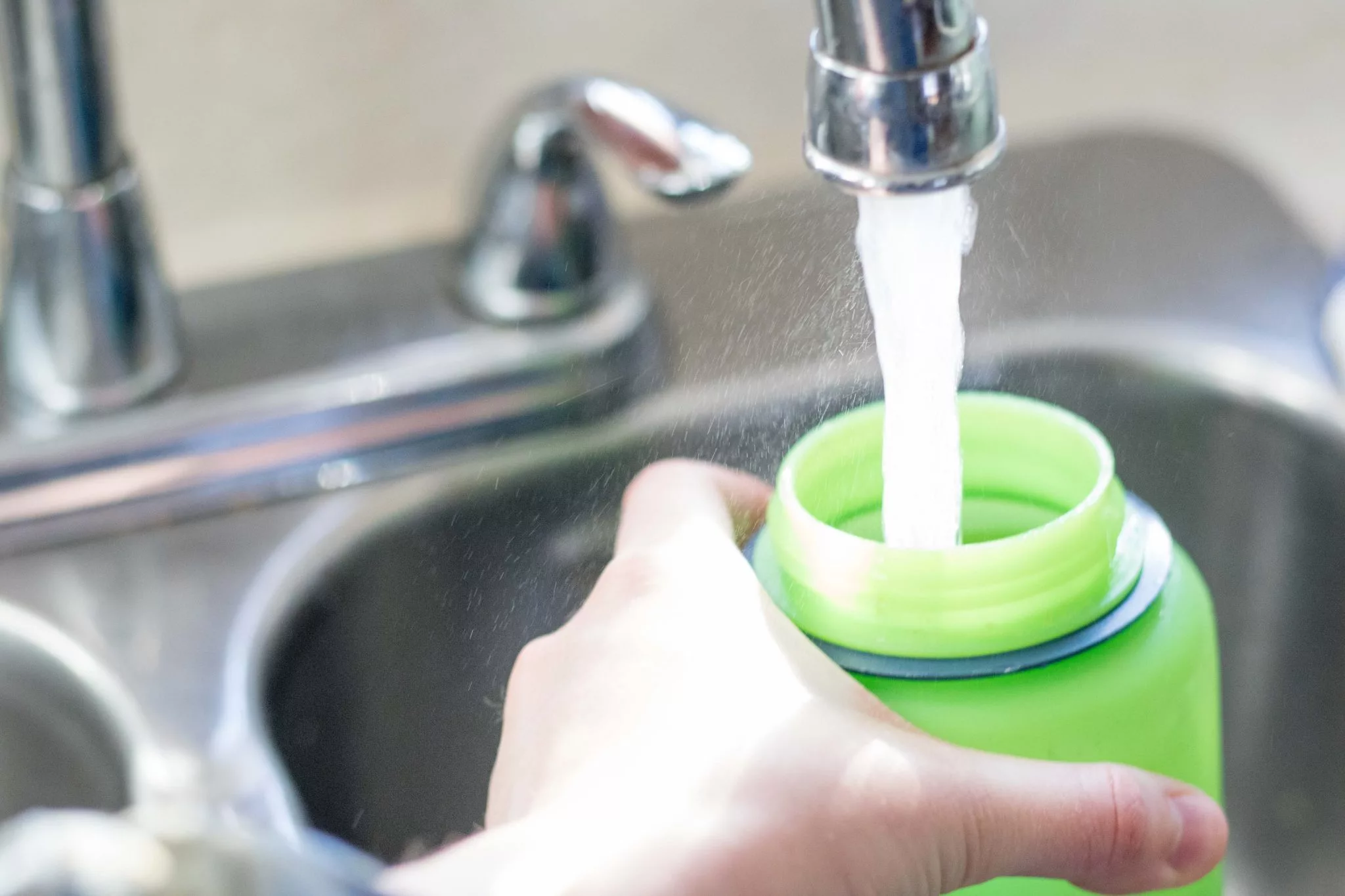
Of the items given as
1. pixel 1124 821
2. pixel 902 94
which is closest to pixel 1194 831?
pixel 1124 821

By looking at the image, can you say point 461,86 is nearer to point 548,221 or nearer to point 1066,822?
point 548,221

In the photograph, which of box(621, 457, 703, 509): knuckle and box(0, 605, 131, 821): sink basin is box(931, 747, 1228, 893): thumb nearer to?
box(621, 457, 703, 509): knuckle

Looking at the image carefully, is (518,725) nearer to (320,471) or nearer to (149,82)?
(320,471)

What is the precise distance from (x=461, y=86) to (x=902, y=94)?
36 cm

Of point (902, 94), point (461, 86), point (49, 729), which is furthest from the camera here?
point (461, 86)

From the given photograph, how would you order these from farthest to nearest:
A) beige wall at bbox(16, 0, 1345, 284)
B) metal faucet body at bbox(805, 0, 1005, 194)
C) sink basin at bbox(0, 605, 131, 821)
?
beige wall at bbox(16, 0, 1345, 284), sink basin at bbox(0, 605, 131, 821), metal faucet body at bbox(805, 0, 1005, 194)

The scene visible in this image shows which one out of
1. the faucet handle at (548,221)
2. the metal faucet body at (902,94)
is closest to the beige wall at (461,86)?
the faucet handle at (548,221)

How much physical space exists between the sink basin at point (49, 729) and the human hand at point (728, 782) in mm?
219

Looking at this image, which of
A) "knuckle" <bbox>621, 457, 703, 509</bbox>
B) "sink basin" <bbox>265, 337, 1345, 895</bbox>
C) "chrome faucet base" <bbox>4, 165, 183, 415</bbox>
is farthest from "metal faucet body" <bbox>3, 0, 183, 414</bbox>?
"knuckle" <bbox>621, 457, 703, 509</bbox>

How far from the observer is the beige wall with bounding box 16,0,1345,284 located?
20.9 inches

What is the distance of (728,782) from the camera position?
0.73 feet

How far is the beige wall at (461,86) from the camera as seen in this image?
0.53m

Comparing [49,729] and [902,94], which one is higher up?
[902,94]

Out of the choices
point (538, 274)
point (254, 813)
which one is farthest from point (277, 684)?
point (538, 274)
